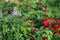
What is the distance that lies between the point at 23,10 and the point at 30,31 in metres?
0.86

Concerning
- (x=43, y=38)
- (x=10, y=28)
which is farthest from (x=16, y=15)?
(x=43, y=38)

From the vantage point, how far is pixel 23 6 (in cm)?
528

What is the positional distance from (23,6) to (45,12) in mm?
514

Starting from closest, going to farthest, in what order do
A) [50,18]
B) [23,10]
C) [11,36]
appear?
[11,36], [50,18], [23,10]

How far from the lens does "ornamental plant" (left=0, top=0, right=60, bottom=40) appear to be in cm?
434

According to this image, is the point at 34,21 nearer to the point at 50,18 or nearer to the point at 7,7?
the point at 50,18

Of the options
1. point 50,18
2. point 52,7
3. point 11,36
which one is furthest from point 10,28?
point 52,7

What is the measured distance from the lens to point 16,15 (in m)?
4.50

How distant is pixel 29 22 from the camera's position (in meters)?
4.66

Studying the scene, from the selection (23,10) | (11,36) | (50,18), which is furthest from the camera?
(23,10)

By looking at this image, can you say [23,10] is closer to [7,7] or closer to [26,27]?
[7,7]

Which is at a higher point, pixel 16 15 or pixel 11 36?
pixel 16 15

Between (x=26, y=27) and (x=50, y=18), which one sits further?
(x=50, y=18)

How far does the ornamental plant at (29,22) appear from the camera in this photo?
4336 mm
